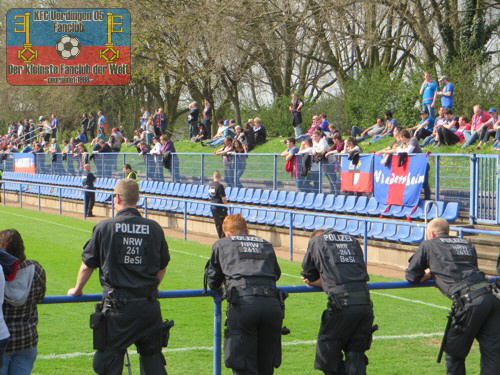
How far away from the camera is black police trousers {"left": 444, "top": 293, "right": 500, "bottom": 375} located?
267 inches

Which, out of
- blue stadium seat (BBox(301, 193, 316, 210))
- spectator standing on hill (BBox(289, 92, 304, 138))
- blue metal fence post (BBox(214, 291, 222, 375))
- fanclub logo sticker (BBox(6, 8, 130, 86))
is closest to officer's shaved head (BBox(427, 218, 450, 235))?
blue metal fence post (BBox(214, 291, 222, 375))

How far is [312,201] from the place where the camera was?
69.9 ft

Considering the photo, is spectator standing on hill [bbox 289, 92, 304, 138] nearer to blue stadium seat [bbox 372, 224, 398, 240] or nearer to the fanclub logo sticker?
blue stadium seat [bbox 372, 224, 398, 240]

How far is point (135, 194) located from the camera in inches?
248

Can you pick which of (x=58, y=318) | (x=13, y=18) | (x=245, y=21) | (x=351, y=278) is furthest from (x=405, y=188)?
(x=13, y=18)

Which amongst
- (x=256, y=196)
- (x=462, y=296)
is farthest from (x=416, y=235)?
(x=462, y=296)

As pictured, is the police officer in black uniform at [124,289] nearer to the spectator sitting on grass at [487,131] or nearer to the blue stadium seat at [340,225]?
the blue stadium seat at [340,225]

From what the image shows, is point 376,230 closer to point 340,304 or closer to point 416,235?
point 416,235

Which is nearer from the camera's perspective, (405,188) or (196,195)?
(405,188)

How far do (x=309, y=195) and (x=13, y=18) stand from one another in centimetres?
3313

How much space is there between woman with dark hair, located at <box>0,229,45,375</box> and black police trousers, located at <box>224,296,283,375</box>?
4.92ft

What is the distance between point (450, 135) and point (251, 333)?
15.6 metres

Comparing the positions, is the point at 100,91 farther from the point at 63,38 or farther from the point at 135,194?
the point at 135,194

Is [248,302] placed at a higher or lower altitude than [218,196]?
lower
